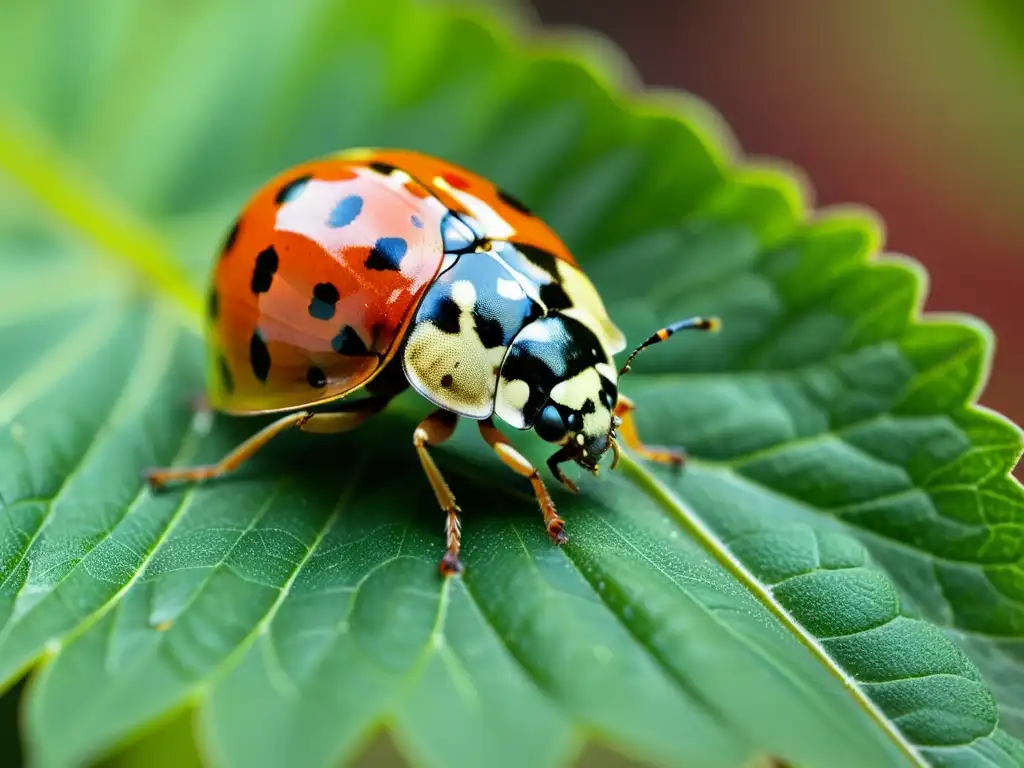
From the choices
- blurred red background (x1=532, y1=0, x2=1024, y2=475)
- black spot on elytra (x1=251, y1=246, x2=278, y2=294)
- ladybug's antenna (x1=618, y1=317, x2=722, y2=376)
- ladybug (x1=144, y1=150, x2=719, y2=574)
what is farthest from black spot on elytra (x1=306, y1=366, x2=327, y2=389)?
blurred red background (x1=532, y1=0, x2=1024, y2=475)

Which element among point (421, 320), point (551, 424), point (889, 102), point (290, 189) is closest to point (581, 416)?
point (551, 424)

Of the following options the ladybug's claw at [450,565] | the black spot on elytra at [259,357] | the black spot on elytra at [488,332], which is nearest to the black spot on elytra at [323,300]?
the black spot on elytra at [259,357]

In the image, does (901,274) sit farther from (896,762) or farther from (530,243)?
(896,762)

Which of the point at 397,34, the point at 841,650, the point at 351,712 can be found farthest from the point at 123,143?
the point at 841,650

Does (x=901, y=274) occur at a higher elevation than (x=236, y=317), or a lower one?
higher

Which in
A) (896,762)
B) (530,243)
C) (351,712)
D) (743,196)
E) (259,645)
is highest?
(743,196)

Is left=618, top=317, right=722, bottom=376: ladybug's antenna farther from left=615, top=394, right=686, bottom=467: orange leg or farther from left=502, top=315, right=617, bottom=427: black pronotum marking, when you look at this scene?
left=502, top=315, right=617, bottom=427: black pronotum marking
